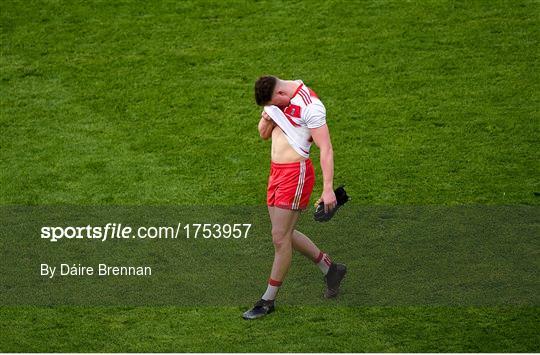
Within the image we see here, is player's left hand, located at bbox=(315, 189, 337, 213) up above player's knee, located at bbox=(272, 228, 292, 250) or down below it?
above

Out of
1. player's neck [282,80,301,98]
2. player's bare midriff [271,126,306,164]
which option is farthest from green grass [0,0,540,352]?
player's neck [282,80,301,98]

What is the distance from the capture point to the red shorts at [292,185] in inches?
343

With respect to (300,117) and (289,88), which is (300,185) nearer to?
(300,117)

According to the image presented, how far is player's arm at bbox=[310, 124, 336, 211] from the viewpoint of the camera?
8508 millimetres

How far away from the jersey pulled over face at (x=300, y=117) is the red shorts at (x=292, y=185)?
128 mm

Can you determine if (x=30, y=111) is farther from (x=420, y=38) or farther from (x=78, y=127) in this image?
(x=420, y=38)

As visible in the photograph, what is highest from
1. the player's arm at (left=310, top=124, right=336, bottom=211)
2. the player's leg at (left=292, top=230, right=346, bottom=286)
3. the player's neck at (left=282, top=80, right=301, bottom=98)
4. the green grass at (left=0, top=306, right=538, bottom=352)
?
the player's neck at (left=282, top=80, right=301, bottom=98)

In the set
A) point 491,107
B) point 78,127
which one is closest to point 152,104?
point 78,127

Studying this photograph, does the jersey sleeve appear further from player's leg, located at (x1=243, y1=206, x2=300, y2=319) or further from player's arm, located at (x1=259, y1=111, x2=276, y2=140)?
player's leg, located at (x1=243, y1=206, x2=300, y2=319)

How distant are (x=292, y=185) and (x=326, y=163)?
0.37m
